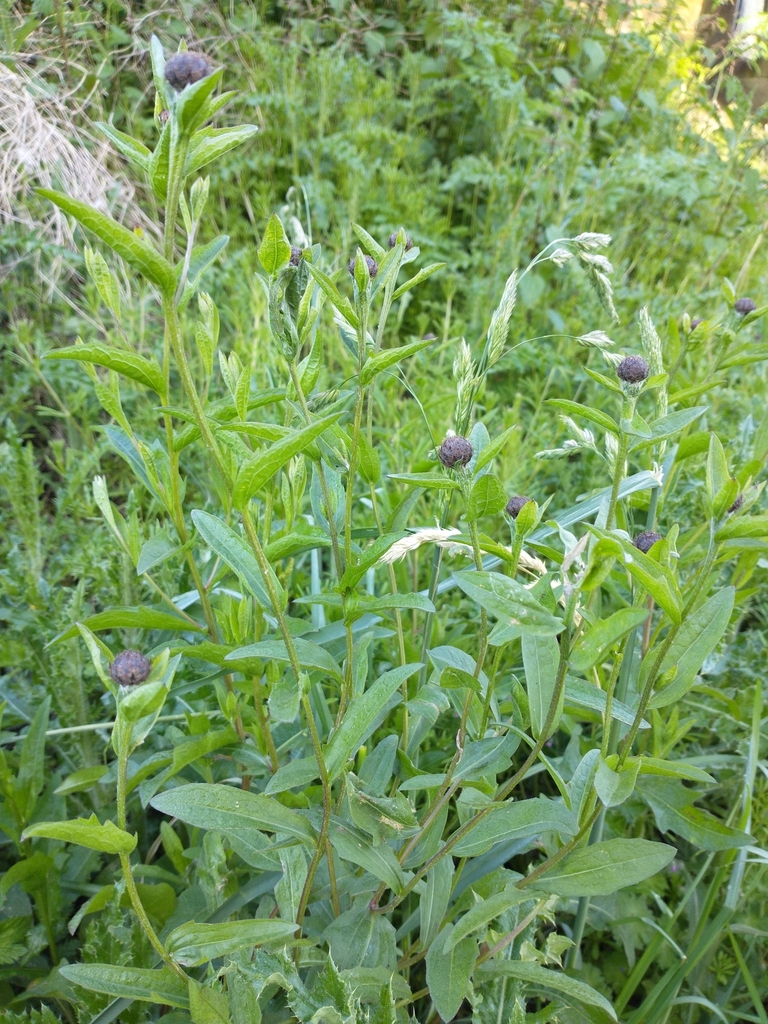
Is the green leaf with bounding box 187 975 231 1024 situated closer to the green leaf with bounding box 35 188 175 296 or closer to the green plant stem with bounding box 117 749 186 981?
the green plant stem with bounding box 117 749 186 981

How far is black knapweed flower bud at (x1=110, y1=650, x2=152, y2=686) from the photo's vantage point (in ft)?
1.95

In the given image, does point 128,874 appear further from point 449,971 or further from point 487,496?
point 487,496

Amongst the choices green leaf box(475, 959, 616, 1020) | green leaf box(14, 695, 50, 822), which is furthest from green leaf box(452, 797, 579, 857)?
green leaf box(14, 695, 50, 822)

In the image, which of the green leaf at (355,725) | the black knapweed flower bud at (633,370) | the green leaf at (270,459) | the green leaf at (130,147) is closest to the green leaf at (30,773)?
the green leaf at (355,725)

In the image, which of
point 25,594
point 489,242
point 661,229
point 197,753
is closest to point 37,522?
point 25,594

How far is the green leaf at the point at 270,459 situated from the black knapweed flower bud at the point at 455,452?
0.13 m

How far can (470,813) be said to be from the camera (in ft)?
2.85

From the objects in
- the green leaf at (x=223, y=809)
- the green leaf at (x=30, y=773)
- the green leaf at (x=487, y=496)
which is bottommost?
the green leaf at (x=30, y=773)

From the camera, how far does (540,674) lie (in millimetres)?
750

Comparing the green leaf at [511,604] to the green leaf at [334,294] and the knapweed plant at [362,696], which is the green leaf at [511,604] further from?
the green leaf at [334,294]

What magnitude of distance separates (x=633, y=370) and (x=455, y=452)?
0.70 feet

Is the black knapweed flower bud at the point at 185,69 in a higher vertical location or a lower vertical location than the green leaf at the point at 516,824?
higher

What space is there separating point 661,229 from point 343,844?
3080mm

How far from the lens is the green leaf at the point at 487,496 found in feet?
2.45
